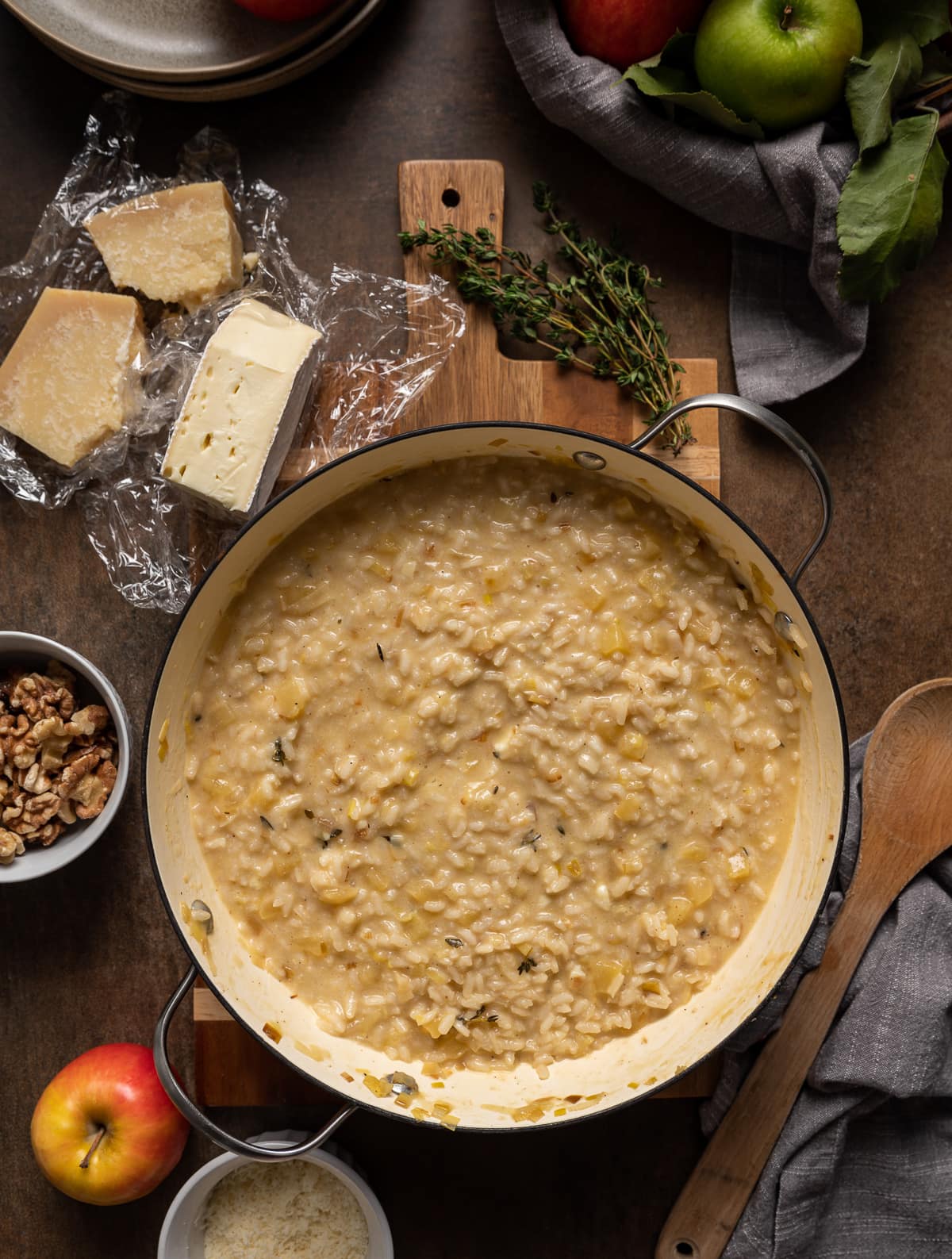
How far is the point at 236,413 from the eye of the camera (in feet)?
8.12

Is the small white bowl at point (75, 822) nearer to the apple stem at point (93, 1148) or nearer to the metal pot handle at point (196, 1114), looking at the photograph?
the metal pot handle at point (196, 1114)

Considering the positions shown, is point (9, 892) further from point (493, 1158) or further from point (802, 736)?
point (802, 736)

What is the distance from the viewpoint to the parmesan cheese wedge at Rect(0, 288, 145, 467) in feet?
8.76

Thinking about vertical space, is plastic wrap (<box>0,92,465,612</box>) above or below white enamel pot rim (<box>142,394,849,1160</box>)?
above

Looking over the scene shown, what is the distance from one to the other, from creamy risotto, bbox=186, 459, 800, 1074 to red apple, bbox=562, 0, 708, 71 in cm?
119

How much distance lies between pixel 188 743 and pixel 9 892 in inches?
35.5

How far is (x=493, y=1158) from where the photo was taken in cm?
287

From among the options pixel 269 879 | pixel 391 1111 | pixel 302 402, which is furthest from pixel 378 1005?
pixel 302 402

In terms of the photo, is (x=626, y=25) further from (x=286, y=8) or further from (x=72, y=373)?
(x=72, y=373)

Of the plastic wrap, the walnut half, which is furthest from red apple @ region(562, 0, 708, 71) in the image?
the walnut half

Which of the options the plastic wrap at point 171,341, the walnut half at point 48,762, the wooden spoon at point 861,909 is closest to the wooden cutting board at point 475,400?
the plastic wrap at point 171,341

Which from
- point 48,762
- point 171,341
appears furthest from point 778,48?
point 48,762

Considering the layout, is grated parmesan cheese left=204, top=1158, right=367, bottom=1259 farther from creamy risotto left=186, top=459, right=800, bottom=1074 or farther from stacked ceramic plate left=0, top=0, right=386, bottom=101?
stacked ceramic plate left=0, top=0, right=386, bottom=101

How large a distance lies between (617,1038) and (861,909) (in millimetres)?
750
